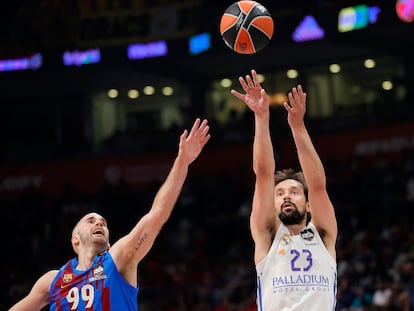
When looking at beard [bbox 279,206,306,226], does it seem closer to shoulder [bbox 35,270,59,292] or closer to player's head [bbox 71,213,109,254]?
player's head [bbox 71,213,109,254]

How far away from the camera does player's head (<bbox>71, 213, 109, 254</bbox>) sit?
6160 mm

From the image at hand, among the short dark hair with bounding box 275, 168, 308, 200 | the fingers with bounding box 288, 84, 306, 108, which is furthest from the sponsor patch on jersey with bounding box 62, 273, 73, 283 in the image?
the fingers with bounding box 288, 84, 306, 108

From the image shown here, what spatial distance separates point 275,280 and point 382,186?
486 inches

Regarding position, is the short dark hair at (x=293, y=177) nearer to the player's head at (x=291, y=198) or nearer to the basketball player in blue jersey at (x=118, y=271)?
the player's head at (x=291, y=198)

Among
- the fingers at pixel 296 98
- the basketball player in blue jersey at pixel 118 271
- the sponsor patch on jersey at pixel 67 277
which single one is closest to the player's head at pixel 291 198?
the fingers at pixel 296 98

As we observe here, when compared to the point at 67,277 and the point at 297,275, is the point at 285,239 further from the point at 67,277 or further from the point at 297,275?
the point at 67,277

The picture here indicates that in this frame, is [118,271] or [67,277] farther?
[67,277]

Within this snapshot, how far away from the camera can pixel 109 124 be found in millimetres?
25797

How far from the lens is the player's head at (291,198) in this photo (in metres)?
5.88

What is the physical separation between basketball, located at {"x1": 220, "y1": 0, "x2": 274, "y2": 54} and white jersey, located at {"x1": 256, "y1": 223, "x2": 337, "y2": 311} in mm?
2275

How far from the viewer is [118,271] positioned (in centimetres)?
588

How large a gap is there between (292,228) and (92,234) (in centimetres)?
155

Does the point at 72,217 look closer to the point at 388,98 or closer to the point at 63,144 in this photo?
the point at 63,144

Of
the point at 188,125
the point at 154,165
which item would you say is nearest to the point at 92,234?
the point at 154,165
